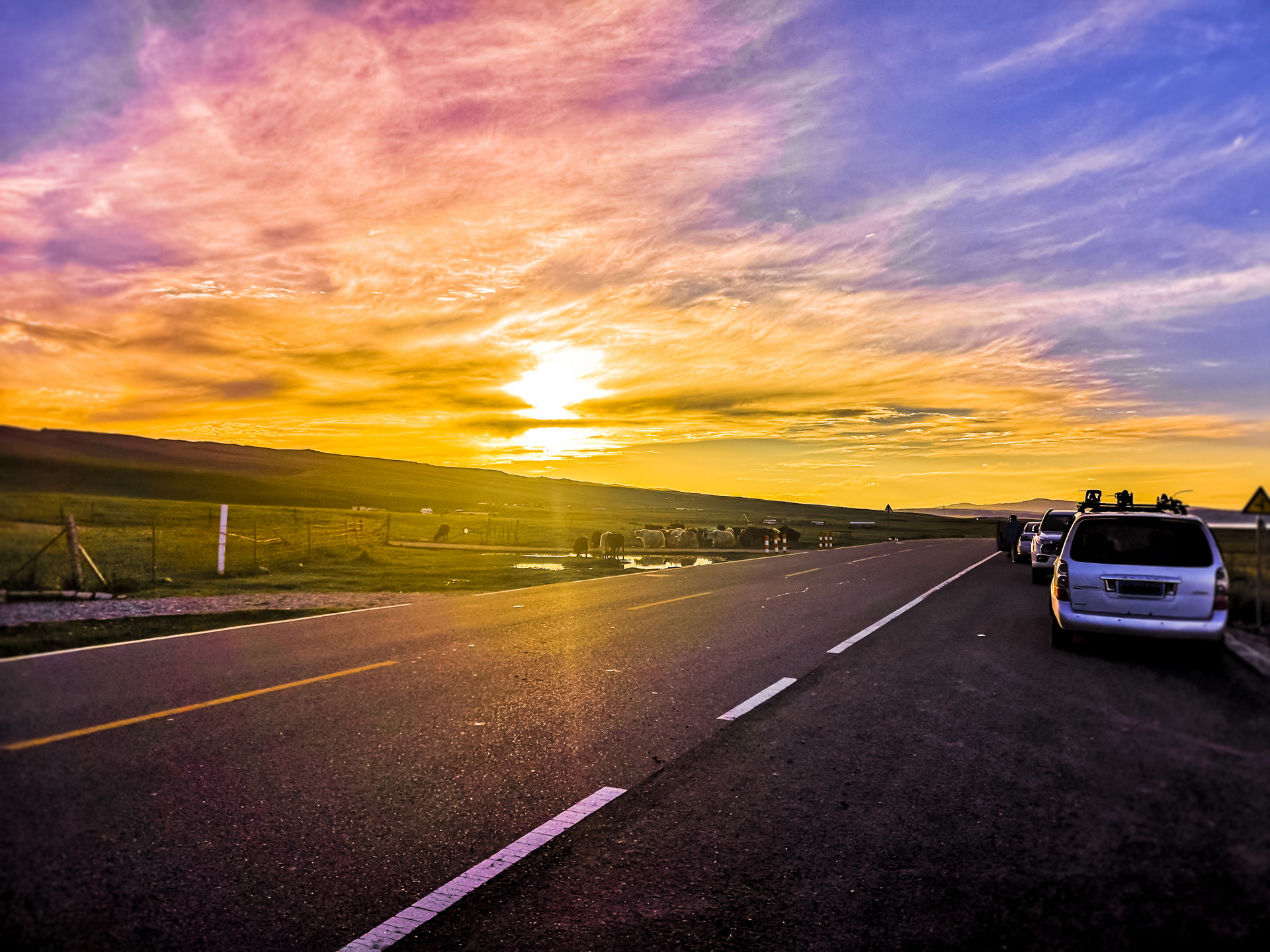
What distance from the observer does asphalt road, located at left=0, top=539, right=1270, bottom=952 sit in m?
3.62

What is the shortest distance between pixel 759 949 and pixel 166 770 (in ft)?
13.2

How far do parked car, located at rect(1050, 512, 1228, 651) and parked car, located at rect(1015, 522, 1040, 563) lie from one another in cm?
2271

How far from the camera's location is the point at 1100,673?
9555 mm

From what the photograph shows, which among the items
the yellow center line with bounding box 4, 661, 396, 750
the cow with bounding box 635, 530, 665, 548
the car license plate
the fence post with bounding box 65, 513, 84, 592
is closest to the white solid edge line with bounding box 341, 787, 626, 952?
the yellow center line with bounding box 4, 661, 396, 750

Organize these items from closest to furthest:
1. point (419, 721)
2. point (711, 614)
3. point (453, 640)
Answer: point (419, 721) → point (453, 640) → point (711, 614)

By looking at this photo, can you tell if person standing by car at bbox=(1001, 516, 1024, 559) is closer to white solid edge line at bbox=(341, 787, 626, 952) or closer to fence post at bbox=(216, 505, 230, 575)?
fence post at bbox=(216, 505, 230, 575)

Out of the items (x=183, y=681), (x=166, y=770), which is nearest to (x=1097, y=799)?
(x=166, y=770)

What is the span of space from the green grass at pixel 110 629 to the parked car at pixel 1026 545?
2784 cm

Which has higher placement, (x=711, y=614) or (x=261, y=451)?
(x=261, y=451)

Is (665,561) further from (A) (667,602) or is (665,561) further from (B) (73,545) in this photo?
(B) (73,545)

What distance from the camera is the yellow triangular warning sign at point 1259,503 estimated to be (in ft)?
47.4

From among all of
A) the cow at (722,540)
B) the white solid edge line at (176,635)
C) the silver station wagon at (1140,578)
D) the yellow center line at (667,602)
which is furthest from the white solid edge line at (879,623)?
the cow at (722,540)

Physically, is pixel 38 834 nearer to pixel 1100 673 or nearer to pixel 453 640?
pixel 453 640

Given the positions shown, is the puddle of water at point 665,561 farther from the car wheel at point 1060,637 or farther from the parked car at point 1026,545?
the car wheel at point 1060,637
